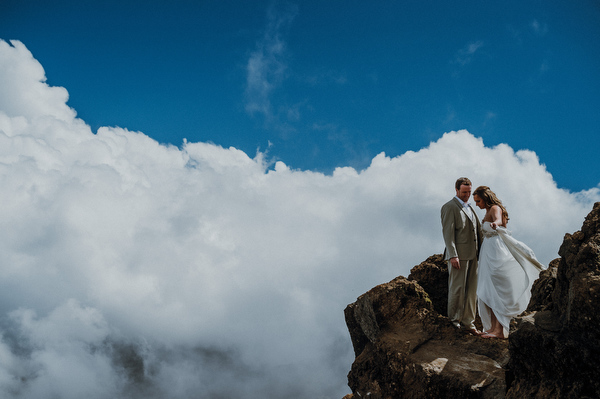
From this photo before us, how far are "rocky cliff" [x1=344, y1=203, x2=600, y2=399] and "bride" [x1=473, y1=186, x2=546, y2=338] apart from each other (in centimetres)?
49

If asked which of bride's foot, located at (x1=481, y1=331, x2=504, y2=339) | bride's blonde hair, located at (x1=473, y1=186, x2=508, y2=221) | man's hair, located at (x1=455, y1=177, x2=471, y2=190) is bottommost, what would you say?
bride's foot, located at (x1=481, y1=331, x2=504, y2=339)

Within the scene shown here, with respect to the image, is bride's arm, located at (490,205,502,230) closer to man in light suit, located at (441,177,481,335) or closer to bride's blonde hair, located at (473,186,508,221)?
bride's blonde hair, located at (473,186,508,221)

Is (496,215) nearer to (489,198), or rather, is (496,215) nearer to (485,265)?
(489,198)

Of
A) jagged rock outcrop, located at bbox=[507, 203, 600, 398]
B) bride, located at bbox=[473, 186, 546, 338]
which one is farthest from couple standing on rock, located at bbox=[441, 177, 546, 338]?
jagged rock outcrop, located at bbox=[507, 203, 600, 398]

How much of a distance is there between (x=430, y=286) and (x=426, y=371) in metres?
3.11

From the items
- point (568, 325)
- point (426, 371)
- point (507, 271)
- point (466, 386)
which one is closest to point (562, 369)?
point (568, 325)

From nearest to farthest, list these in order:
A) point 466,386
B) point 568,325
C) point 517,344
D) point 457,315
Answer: point 568,325, point 517,344, point 466,386, point 457,315

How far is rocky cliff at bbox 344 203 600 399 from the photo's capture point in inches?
174

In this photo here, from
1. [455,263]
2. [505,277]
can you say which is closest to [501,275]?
[505,277]

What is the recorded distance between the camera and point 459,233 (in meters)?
8.12

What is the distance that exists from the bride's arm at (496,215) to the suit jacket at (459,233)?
48cm

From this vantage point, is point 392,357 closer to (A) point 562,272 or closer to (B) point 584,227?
(A) point 562,272

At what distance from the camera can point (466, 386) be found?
19.2ft

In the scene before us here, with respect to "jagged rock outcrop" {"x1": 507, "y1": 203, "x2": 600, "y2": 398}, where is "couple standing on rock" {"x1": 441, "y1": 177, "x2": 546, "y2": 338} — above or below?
above
